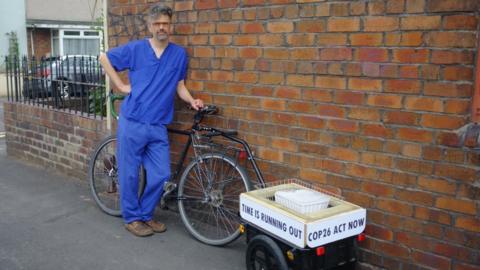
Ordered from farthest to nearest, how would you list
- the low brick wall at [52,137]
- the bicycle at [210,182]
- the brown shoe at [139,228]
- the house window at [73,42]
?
1. the house window at [73,42]
2. the low brick wall at [52,137]
3. the brown shoe at [139,228]
4. the bicycle at [210,182]

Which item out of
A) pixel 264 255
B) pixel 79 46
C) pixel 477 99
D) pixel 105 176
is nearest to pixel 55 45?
pixel 79 46

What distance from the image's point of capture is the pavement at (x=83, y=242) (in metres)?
3.93

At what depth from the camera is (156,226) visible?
4.55 metres

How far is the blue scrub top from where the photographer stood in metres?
4.31

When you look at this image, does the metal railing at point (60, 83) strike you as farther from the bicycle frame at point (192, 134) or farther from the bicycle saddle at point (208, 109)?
the bicycle saddle at point (208, 109)

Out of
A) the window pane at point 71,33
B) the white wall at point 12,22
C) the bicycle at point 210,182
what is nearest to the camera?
the bicycle at point 210,182

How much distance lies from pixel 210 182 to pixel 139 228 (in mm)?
751

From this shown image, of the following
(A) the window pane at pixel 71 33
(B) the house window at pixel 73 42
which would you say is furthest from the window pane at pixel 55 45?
(A) the window pane at pixel 71 33

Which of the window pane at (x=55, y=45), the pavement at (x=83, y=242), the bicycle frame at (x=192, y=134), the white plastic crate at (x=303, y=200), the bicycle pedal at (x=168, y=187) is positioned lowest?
the pavement at (x=83, y=242)

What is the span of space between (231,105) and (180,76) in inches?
20.8

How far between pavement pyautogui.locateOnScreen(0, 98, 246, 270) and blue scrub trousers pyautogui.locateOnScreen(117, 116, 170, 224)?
9.4 inches

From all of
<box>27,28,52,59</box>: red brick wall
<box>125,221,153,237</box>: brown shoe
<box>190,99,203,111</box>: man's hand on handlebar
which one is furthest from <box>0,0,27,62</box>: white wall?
<box>190,99,203,111</box>: man's hand on handlebar

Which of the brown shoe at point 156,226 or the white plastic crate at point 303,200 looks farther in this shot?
the brown shoe at point 156,226

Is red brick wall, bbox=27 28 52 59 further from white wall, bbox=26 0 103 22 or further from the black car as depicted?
the black car
